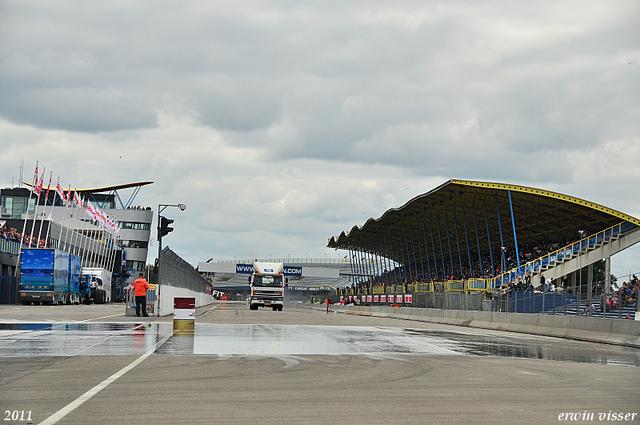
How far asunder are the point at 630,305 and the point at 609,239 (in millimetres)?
29285

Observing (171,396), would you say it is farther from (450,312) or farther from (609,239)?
(609,239)

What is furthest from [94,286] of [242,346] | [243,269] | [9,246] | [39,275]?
[243,269]

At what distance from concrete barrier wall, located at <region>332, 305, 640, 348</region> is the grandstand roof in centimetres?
1461

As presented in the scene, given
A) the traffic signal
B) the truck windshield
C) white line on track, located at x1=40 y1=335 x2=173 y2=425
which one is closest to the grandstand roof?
the truck windshield

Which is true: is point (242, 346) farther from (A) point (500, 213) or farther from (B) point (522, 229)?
(B) point (522, 229)

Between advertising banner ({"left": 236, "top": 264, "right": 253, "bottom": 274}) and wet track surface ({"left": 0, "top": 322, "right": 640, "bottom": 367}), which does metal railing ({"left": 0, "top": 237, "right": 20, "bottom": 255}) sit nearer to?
wet track surface ({"left": 0, "top": 322, "right": 640, "bottom": 367})

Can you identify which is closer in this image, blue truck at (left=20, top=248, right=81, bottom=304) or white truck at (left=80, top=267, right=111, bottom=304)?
blue truck at (left=20, top=248, right=81, bottom=304)

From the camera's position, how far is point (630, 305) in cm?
2194

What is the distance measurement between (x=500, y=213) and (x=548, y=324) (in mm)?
39178

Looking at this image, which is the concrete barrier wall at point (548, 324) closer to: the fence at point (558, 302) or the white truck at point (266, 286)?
the fence at point (558, 302)

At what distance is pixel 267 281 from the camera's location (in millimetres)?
56625

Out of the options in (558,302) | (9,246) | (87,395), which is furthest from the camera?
(9,246)

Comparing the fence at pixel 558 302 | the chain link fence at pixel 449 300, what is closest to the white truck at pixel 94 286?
the chain link fence at pixel 449 300

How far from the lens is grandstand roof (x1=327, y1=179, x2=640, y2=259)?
167ft
